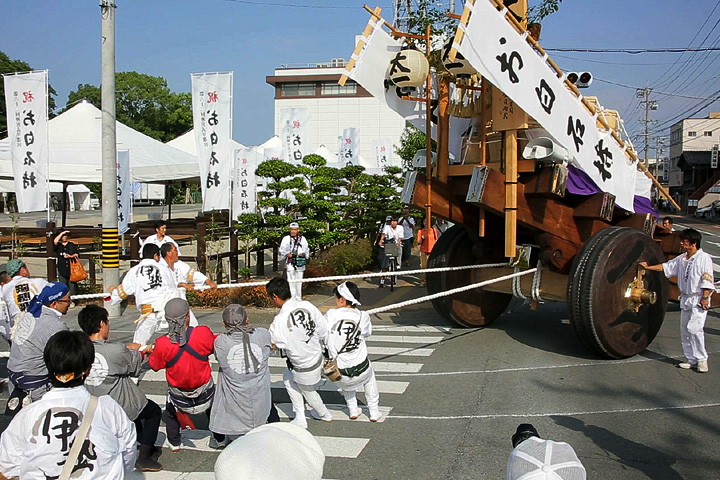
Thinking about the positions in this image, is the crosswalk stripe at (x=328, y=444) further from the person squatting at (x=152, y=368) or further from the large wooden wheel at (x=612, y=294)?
the large wooden wheel at (x=612, y=294)

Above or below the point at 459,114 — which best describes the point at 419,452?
below

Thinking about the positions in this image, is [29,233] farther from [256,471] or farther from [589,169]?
[256,471]

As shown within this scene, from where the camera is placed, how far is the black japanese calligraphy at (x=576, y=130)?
23.9 feet

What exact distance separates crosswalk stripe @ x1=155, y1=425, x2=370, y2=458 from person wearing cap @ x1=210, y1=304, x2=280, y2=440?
2.41 ft

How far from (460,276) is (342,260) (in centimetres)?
622

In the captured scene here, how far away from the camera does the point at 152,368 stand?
15.5 ft

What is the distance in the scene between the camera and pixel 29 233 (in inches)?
674

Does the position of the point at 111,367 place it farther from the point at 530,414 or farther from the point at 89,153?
the point at 89,153

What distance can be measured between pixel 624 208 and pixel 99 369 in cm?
676

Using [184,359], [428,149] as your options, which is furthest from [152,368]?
[428,149]

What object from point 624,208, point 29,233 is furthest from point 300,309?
point 29,233

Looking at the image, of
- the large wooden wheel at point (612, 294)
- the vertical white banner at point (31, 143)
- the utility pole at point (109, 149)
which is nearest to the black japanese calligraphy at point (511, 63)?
the large wooden wheel at point (612, 294)

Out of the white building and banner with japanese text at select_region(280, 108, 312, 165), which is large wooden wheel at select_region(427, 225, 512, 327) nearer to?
banner with japanese text at select_region(280, 108, 312, 165)

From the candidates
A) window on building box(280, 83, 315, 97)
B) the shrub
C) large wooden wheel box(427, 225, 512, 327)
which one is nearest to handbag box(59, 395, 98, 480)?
large wooden wheel box(427, 225, 512, 327)
